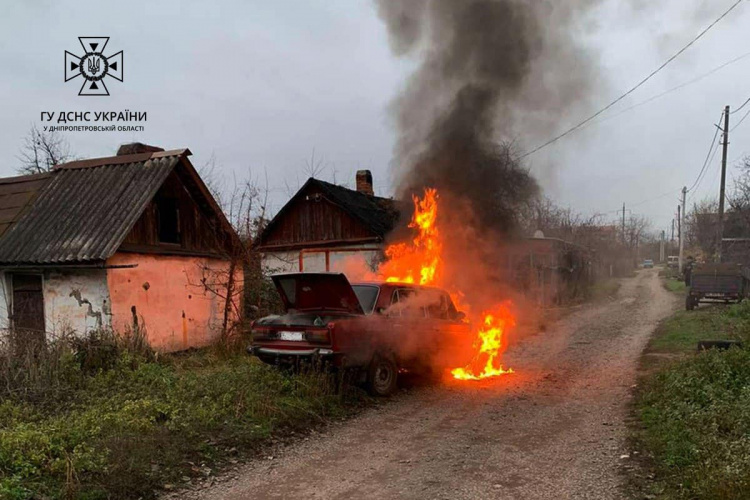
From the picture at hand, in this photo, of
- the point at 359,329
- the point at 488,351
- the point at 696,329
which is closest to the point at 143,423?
the point at 359,329

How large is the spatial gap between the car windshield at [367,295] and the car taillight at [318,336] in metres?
0.99

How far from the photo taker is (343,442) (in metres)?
6.28

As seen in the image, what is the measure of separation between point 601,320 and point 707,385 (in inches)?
512

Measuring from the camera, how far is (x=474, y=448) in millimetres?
5961

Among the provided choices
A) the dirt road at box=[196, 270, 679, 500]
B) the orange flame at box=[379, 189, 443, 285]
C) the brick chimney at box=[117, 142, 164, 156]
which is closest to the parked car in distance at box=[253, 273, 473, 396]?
the dirt road at box=[196, 270, 679, 500]

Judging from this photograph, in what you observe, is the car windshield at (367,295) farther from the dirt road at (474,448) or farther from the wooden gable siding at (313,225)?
the wooden gable siding at (313,225)

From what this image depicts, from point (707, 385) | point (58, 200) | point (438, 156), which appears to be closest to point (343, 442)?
point (707, 385)

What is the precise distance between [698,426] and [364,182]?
2044cm

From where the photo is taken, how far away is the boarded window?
45.8ft

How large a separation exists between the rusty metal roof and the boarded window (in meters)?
0.98

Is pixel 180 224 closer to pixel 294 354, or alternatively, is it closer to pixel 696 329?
pixel 294 354

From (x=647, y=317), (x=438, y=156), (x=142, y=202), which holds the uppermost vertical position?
(x=438, y=156)

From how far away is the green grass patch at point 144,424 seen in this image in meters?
4.81

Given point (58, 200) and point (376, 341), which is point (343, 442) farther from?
point (58, 200)
